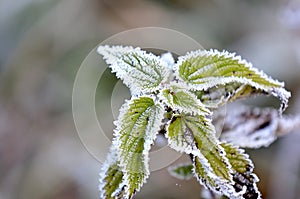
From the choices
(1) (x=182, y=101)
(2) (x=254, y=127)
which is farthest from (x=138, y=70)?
(2) (x=254, y=127)

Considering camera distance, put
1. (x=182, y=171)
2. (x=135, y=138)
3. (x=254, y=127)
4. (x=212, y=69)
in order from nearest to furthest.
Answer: (x=135, y=138) → (x=212, y=69) → (x=182, y=171) → (x=254, y=127)

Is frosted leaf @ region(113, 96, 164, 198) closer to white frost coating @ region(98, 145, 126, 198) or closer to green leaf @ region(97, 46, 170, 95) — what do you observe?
green leaf @ region(97, 46, 170, 95)

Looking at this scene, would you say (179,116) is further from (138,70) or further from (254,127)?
(254,127)

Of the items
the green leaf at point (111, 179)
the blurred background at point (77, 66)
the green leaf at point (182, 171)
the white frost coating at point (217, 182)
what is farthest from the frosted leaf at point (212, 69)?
the blurred background at point (77, 66)

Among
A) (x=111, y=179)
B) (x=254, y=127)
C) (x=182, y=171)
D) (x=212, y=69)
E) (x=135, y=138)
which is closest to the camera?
(x=135, y=138)

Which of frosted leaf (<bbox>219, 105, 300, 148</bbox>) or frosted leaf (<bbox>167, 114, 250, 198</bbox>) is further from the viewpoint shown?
frosted leaf (<bbox>219, 105, 300, 148</bbox>)

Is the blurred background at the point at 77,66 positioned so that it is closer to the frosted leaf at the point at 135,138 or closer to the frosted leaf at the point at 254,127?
the frosted leaf at the point at 254,127

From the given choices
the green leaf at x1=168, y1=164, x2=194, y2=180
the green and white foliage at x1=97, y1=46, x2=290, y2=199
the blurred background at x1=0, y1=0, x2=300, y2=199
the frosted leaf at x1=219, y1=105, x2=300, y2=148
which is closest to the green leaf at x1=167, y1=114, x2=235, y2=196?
the green and white foliage at x1=97, y1=46, x2=290, y2=199

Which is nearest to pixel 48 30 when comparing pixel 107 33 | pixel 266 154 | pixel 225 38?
pixel 107 33
